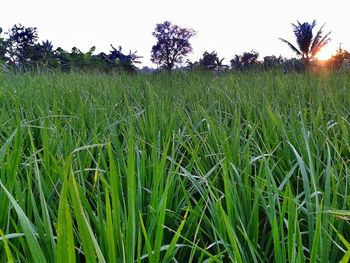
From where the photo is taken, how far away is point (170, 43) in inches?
1404

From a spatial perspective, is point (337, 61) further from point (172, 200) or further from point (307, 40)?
point (307, 40)

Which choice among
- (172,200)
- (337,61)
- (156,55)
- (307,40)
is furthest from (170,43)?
(172,200)

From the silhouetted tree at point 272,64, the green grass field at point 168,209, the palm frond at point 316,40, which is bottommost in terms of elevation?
the green grass field at point 168,209

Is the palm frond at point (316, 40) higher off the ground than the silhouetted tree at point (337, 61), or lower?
higher

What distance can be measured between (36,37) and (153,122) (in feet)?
72.1

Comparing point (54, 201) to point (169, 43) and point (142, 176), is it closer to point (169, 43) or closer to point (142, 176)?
point (142, 176)

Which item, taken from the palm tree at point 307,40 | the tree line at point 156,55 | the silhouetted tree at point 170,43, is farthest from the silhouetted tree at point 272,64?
the silhouetted tree at point 170,43

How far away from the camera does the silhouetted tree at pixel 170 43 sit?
35375 mm

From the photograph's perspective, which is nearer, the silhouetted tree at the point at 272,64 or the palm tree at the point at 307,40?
the silhouetted tree at the point at 272,64

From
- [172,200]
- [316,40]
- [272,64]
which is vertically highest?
[316,40]

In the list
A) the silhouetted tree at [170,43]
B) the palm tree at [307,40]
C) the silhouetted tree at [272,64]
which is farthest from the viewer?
the silhouetted tree at [170,43]

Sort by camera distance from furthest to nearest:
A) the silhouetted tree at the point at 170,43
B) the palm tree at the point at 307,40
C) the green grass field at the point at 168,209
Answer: the silhouetted tree at the point at 170,43
the palm tree at the point at 307,40
the green grass field at the point at 168,209

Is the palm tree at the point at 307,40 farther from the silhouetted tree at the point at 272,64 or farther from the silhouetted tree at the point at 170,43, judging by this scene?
the silhouetted tree at the point at 272,64

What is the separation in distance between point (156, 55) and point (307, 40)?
14254 millimetres
